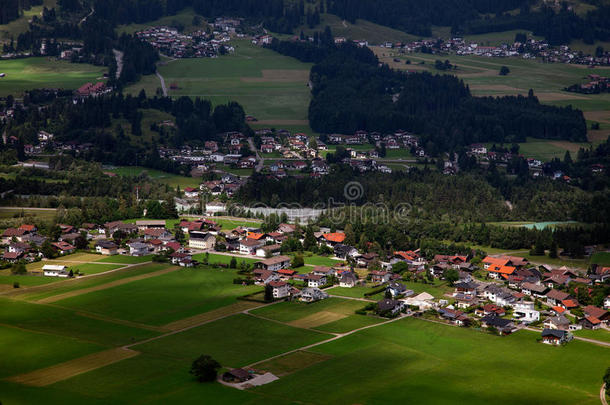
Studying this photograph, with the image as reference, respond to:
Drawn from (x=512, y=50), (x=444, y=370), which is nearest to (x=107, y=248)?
(x=444, y=370)

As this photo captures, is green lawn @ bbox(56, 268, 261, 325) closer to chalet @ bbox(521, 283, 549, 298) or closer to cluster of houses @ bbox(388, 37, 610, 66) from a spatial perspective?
chalet @ bbox(521, 283, 549, 298)

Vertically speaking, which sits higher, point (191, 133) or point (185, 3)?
point (185, 3)

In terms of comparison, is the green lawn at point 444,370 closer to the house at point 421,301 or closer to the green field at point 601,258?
the house at point 421,301

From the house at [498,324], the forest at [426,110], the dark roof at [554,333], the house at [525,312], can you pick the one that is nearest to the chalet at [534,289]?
the house at [525,312]

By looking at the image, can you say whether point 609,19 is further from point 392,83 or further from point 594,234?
point 594,234

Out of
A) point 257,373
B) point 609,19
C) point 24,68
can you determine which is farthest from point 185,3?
point 257,373
